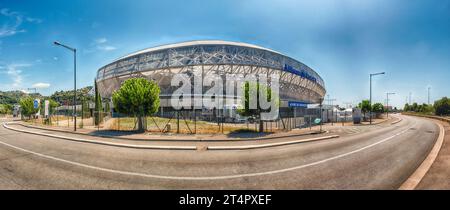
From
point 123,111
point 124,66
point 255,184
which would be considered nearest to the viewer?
point 255,184

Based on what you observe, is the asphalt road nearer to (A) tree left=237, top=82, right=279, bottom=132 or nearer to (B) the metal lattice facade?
(A) tree left=237, top=82, right=279, bottom=132

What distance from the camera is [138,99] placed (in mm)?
19359

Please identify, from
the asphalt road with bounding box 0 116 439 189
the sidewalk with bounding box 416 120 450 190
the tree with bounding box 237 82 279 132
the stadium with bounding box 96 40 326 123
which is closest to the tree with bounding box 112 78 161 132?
the asphalt road with bounding box 0 116 439 189

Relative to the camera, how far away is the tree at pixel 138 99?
63.6ft

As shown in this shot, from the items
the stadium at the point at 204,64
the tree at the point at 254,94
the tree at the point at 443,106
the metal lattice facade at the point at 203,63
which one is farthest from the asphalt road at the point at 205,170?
the tree at the point at 443,106

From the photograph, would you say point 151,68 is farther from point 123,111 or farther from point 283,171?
point 283,171

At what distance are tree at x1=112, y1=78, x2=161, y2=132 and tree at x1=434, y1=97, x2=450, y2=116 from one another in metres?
93.8

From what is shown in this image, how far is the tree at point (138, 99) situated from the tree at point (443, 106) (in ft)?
308

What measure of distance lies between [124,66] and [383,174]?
6529 centimetres

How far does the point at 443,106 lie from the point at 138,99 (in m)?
96.1

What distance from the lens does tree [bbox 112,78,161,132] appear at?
19391 millimetres

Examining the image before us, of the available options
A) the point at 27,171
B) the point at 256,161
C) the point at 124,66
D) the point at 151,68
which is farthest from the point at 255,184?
the point at 124,66

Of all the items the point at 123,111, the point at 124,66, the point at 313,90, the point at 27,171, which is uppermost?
the point at 124,66

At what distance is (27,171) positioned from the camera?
A: 24.0 feet
